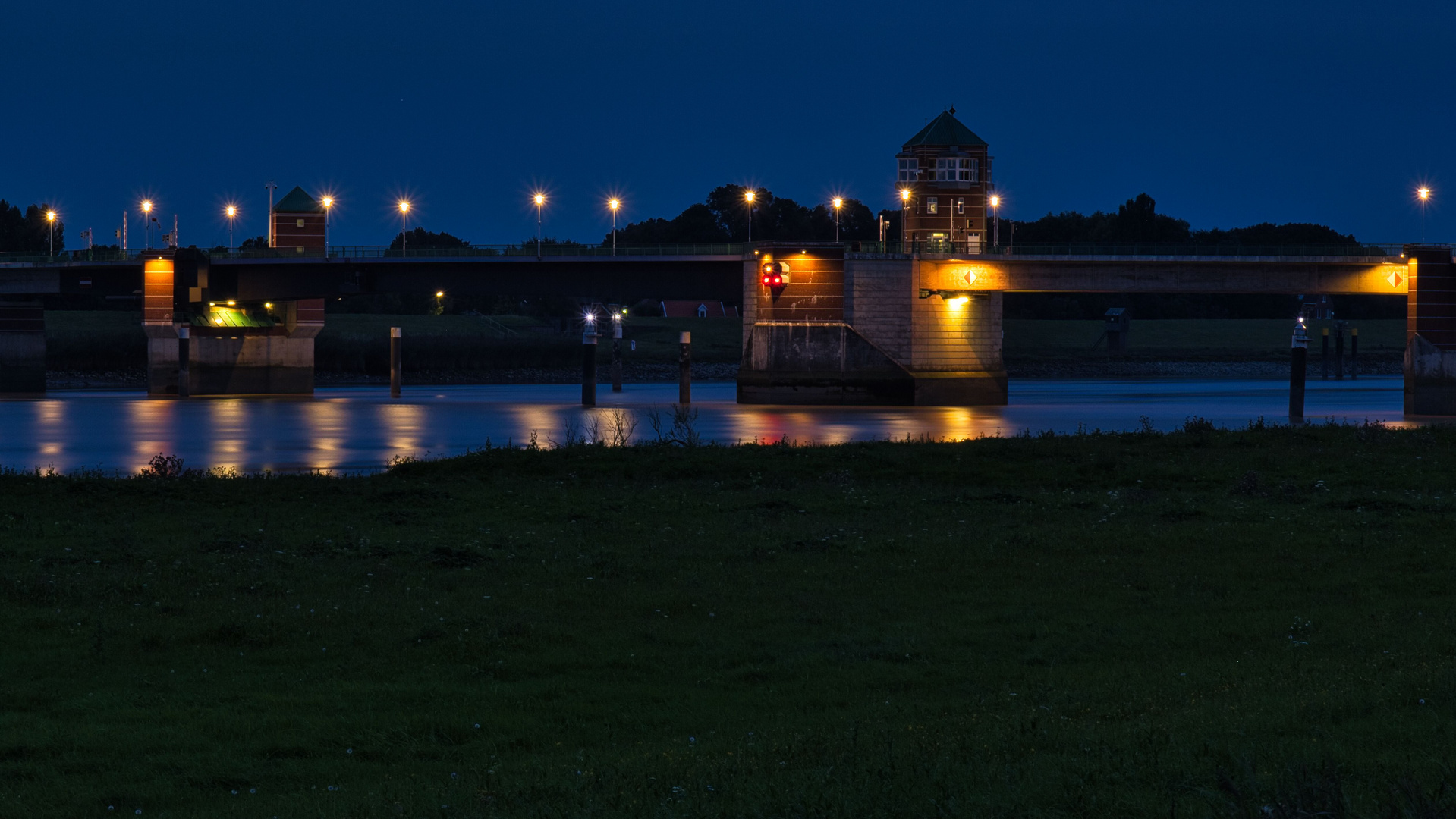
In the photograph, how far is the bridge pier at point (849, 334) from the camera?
286 feet

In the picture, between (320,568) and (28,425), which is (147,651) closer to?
(320,568)

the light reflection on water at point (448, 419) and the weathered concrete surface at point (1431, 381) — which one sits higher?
the weathered concrete surface at point (1431, 381)

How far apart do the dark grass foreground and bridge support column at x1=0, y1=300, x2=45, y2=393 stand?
92.0 meters

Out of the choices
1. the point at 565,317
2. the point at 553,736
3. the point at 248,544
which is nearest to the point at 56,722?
the point at 553,736

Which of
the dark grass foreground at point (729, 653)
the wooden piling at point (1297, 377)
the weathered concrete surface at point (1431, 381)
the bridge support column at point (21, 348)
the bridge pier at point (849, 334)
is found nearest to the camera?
the dark grass foreground at point (729, 653)

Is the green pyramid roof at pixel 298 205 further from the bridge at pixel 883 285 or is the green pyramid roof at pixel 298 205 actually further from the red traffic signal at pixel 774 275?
the red traffic signal at pixel 774 275

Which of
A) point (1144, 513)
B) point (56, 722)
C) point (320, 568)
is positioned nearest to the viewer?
point (56, 722)

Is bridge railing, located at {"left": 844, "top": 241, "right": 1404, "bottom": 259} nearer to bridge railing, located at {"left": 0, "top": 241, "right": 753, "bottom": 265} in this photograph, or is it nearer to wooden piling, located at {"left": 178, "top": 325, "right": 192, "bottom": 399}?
bridge railing, located at {"left": 0, "top": 241, "right": 753, "bottom": 265}

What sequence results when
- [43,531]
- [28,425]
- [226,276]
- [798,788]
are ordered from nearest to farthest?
[798,788] → [43,531] → [28,425] → [226,276]

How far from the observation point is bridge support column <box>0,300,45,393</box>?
368ft

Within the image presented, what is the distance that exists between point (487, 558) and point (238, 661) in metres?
6.55

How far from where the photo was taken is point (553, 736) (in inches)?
458

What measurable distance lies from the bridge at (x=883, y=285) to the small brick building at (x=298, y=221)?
36.3 ft

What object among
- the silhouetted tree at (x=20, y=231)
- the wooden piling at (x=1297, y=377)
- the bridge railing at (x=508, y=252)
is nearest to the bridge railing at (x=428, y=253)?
the bridge railing at (x=508, y=252)
